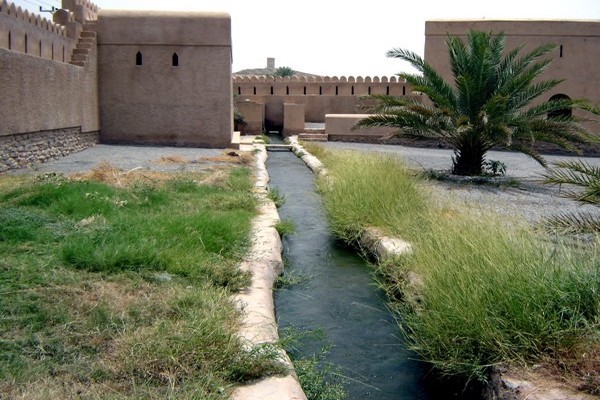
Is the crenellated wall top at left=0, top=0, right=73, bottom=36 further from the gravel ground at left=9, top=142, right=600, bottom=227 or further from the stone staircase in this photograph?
the gravel ground at left=9, top=142, right=600, bottom=227

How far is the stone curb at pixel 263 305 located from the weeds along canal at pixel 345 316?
0.24m

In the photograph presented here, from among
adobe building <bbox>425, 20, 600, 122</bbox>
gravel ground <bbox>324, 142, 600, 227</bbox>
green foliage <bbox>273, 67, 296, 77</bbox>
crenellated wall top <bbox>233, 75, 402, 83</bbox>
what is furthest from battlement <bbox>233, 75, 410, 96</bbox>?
green foliage <bbox>273, 67, 296, 77</bbox>

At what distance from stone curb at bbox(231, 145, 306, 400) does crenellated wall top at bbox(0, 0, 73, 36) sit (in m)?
7.07

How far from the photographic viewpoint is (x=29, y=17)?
13.1 meters

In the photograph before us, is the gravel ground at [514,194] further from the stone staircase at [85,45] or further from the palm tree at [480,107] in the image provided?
the stone staircase at [85,45]

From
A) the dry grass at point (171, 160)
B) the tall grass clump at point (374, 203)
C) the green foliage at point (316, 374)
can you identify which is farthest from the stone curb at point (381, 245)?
the dry grass at point (171, 160)

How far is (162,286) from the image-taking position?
462cm

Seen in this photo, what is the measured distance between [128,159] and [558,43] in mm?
14287

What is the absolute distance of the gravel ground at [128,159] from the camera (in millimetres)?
12037

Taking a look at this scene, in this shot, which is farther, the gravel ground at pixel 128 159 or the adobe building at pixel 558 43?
the adobe building at pixel 558 43

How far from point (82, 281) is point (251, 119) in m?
20.3

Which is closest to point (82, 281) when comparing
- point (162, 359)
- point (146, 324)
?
point (146, 324)

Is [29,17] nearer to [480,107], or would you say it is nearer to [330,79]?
[480,107]

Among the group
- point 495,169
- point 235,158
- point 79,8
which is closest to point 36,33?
point 79,8
